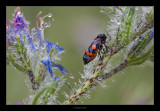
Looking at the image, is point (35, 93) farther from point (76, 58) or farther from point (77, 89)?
point (76, 58)

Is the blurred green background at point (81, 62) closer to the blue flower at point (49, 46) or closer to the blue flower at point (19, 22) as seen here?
the blue flower at point (19, 22)

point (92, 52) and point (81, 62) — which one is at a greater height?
point (92, 52)

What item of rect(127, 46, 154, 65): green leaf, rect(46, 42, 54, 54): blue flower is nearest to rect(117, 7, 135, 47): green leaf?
rect(127, 46, 154, 65): green leaf

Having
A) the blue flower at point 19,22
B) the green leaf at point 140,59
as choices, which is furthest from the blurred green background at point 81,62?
the green leaf at point 140,59

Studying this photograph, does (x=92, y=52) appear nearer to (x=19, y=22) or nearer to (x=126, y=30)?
(x=126, y=30)

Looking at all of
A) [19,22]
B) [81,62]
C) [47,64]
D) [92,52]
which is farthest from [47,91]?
[81,62]

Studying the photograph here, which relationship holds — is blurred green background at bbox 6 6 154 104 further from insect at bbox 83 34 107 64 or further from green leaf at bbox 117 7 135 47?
green leaf at bbox 117 7 135 47
